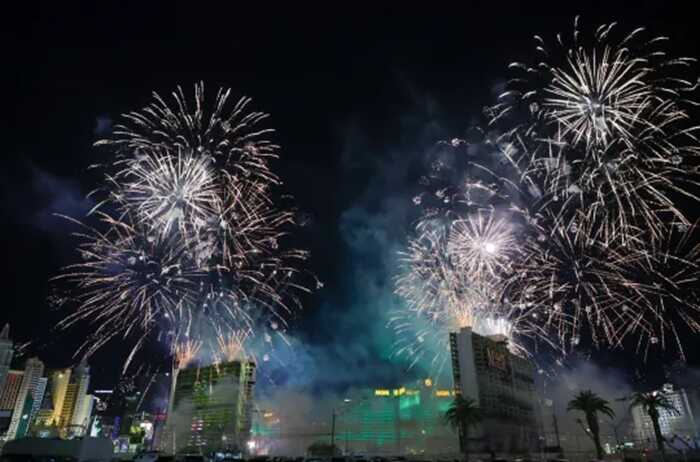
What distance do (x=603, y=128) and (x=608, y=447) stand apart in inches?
6395

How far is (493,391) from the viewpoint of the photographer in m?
120

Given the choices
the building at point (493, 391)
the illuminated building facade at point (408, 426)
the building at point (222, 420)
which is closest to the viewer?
the building at point (493, 391)

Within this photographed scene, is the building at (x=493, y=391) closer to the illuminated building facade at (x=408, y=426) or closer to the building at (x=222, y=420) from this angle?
the illuminated building facade at (x=408, y=426)

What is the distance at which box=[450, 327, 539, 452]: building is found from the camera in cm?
11338

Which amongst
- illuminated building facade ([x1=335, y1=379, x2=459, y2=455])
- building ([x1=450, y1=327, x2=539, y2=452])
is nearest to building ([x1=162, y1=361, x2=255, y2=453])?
illuminated building facade ([x1=335, y1=379, x2=459, y2=455])

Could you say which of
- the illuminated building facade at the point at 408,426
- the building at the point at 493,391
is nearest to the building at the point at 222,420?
the illuminated building facade at the point at 408,426

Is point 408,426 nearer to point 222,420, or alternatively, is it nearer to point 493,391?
point 222,420

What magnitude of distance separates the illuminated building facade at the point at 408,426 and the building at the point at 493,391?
47.9 m

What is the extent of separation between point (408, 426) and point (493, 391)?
7896cm

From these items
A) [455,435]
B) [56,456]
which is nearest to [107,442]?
[56,456]

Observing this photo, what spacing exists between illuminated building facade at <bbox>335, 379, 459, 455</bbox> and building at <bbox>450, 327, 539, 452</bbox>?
157ft

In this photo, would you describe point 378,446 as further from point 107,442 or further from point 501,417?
point 107,442

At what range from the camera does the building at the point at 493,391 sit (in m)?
113

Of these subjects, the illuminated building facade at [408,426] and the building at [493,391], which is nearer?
the building at [493,391]
